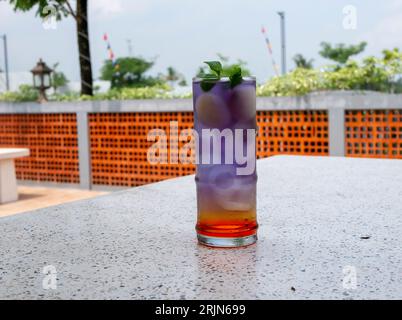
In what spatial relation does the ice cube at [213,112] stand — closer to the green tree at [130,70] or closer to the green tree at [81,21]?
the green tree at [81,21]

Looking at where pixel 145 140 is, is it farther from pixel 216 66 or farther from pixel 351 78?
pixel 216 66

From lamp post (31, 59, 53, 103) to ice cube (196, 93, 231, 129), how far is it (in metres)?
7.23

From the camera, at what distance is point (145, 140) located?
6648 mm

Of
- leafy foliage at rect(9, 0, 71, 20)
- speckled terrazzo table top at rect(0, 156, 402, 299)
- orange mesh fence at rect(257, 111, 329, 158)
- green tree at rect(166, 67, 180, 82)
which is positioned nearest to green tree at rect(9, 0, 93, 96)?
leafy foliage at rect(9, 0, 71, 20)

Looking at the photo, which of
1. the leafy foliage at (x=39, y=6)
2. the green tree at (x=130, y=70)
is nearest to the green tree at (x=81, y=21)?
the leafy foliage at (x=39, y=6)

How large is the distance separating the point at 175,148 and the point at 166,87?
112 centimetres

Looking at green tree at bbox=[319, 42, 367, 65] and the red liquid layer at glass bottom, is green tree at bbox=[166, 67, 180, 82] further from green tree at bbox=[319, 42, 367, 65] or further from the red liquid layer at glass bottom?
the red liquid layer at glass bottom

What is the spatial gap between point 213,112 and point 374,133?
14.8ft

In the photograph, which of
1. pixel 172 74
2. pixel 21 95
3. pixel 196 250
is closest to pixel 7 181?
pixel 21 95

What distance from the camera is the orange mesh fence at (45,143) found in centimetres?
725

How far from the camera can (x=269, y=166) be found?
2.30 metres

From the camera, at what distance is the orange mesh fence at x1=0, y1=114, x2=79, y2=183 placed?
7254mm
